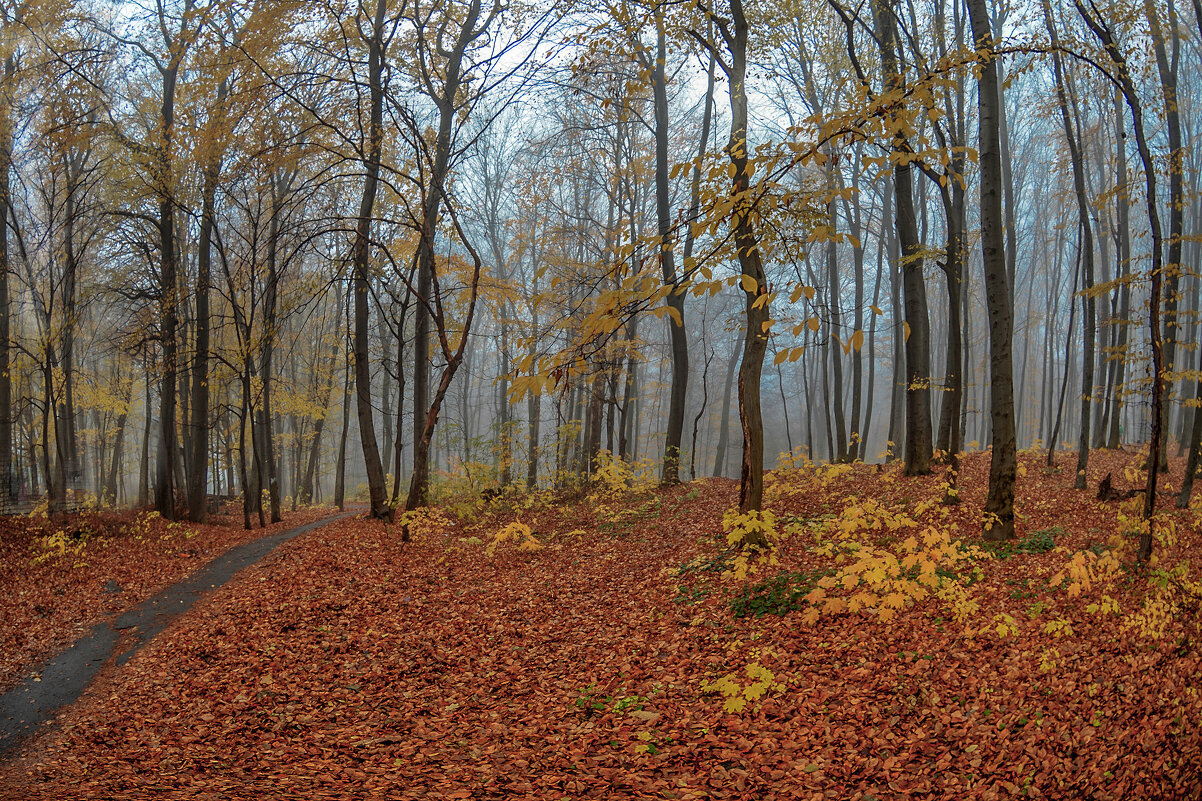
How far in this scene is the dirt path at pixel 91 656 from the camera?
184 inches

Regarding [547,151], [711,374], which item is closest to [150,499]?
[547,151]

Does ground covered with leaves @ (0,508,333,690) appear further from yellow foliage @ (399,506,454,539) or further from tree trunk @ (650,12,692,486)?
tree trunk @ (650,12,692,486)

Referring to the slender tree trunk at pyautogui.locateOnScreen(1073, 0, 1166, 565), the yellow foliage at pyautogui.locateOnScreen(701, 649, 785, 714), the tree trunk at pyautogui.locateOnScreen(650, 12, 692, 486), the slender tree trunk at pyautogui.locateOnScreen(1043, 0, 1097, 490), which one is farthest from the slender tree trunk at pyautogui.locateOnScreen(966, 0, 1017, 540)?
the tree trunk at pyautogui.locateOnScreen(650, 12, 692, 486)

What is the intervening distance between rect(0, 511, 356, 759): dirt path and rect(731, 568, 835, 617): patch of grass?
18.7 feet

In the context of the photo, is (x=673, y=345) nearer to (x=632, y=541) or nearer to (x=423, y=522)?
(x=632, y=541)

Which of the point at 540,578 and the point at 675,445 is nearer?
the point at 540,578

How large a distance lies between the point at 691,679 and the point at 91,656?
5.99m

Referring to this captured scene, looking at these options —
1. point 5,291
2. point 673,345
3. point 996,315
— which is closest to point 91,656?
point 996,315

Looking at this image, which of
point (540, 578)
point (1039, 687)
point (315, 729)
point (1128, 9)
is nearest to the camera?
point (1039, 687)

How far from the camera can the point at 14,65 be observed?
37.9 feet

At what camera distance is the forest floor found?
10.7 feet

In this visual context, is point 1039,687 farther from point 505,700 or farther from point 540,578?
point 540,578

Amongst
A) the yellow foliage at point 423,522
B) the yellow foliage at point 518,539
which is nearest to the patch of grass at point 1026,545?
the yellow foliage at point 518,539

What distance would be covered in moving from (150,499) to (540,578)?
664 inches
